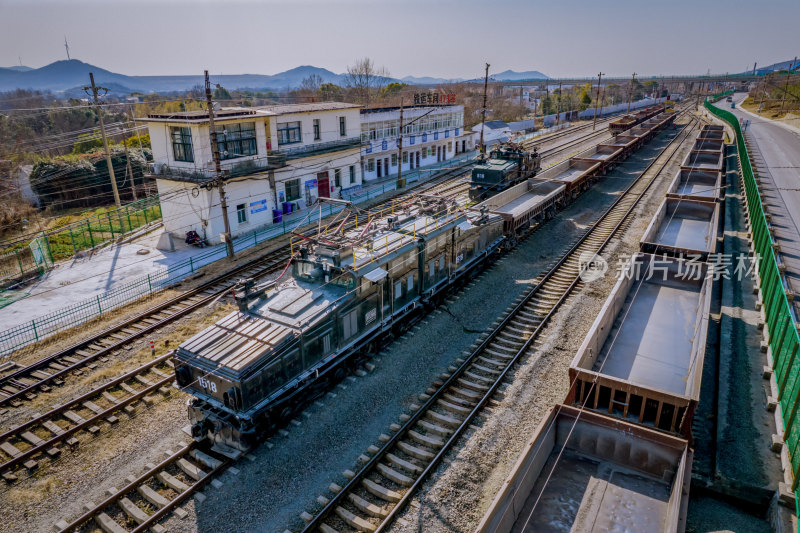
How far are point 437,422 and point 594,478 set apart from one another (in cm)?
402

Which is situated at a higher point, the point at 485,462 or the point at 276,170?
the point at 276,170

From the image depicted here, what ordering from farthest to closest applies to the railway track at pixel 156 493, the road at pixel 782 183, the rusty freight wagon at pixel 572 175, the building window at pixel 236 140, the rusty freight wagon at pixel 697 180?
1. the rusty freight wagon at pixel 697 180
2. the rusty freight wagon at pixel 572 175
3. the building window at pixel 236 140
4. the road at pixel 782 183
5. the railway track at pixel 156 493

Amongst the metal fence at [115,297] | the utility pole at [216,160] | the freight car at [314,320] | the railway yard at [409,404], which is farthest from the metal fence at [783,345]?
the utility pole at [216,160]

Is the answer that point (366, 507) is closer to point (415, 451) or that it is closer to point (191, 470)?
point (415, 451)

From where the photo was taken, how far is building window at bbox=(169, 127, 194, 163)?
87.7 ft

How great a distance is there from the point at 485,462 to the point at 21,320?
19.0 meters

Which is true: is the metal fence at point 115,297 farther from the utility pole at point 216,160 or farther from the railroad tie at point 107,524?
the railroad tie at point 107,524

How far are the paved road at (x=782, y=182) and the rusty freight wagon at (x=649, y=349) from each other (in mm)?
3125

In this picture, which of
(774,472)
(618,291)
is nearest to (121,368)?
(618,291)

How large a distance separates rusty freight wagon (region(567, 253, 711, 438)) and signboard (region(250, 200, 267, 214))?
21.7 metres

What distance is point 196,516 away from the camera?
977 centimetres

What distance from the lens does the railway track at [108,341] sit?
14234 millimetres

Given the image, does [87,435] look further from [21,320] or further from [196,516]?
[21,320]

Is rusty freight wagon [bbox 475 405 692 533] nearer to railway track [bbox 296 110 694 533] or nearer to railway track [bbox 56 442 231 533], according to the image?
railway track [bbox 296 110 694 533]
